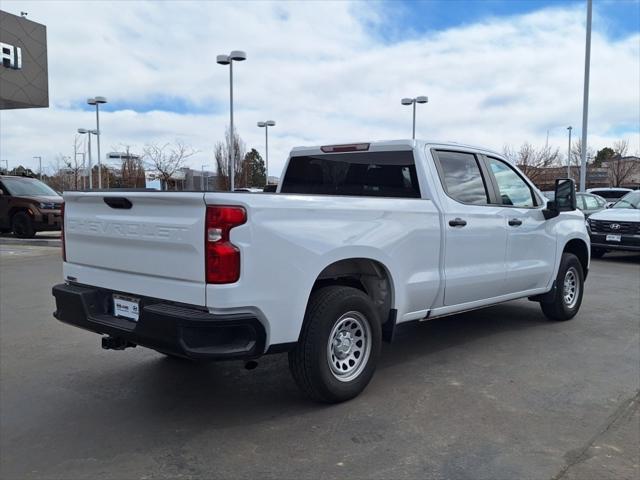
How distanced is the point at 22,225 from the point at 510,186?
50.2ft

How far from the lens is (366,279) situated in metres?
4.63

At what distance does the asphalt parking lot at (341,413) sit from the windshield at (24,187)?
12.3 m

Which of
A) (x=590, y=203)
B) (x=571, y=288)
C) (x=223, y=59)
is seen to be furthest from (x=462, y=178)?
(x=223, y=59)

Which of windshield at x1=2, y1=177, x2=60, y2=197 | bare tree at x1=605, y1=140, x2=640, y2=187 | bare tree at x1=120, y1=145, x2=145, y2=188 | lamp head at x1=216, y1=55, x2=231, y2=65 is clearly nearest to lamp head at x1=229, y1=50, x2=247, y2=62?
lamp head at x1=216, y1=55, x2=231, y2=65

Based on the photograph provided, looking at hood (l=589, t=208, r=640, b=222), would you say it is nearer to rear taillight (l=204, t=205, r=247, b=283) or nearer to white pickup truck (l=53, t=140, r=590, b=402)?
white pickup truck (l=53, t=140, r=590, b=402)

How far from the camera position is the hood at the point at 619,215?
41.8ft

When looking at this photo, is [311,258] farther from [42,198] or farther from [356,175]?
[42,198]

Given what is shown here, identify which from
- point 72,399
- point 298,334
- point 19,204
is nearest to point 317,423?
point 298,334

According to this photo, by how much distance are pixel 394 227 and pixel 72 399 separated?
2.77 meters

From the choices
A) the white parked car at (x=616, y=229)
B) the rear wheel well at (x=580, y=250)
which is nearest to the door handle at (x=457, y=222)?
the rear wheel well at (x=580, y=250)

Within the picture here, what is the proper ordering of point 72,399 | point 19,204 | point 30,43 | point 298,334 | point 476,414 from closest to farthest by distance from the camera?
point 298,334 → point 476,414 → point 72,399 → point 19,204 → point 30,43

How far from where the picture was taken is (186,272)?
11.6ft

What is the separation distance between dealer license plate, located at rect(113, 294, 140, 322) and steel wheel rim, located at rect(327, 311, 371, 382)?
4.35ft

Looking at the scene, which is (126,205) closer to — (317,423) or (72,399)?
(72,399)
